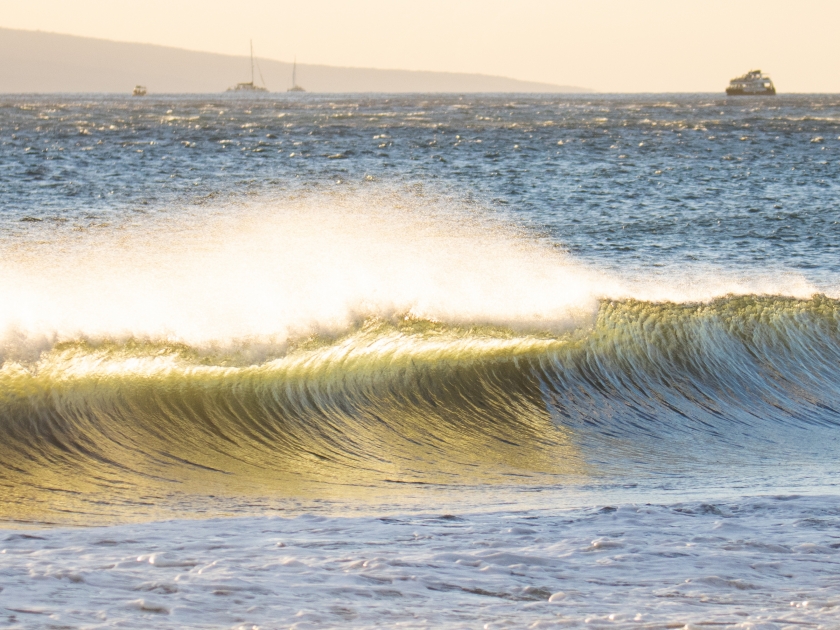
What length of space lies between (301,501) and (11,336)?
3953 millimetres

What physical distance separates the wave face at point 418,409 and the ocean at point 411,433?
3cm

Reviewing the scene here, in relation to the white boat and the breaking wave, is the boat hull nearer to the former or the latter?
the white boat

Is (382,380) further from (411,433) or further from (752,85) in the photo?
(752,85)

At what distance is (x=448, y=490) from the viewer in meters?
6.80

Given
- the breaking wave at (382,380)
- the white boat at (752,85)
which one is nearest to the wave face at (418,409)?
the breaking wave at (382,380)

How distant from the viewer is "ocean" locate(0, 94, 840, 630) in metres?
4.41

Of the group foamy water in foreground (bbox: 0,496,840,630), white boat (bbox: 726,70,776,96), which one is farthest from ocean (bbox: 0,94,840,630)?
white boat (bbox: 726,70,776,96)

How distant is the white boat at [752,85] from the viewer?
583 ft

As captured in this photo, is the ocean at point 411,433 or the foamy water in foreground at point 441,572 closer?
the foamy water in foreground at point 441,572

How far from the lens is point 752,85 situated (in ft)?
589

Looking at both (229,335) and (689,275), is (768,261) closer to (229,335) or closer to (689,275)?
(689,275)

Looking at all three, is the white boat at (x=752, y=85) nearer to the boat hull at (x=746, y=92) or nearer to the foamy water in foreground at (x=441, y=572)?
the boat hull at (x=746, y=92)

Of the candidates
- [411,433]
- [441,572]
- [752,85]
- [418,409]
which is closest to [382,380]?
[418,409]

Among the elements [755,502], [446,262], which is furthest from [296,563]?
[446,262]
